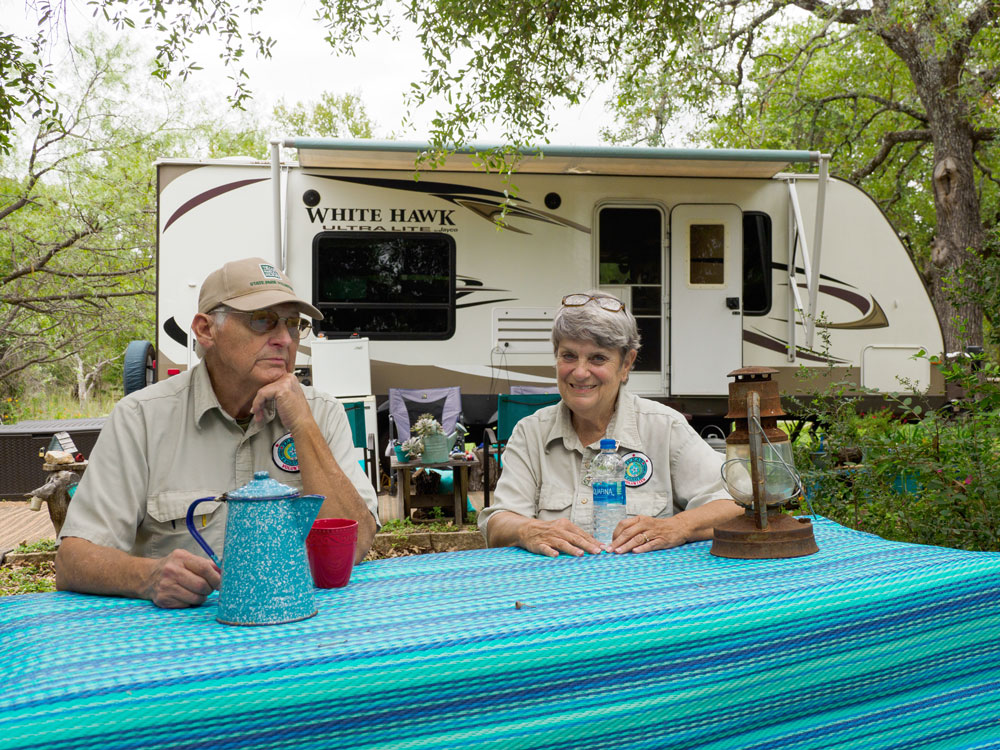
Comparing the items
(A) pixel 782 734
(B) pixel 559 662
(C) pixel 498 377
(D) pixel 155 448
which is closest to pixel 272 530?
(B) pixel 559 662

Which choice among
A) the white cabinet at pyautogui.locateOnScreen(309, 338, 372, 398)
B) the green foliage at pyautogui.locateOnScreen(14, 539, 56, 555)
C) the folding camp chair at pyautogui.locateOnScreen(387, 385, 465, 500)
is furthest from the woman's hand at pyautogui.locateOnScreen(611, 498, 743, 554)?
the white cabinet at pyautogui.locateOnScreen(309, 338, 372, 398)

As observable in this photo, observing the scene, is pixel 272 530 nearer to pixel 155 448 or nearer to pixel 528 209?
pixel 155 448

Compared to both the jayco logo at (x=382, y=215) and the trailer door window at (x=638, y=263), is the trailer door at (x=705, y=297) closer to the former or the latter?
the trailer door window at (x=638, y=263)

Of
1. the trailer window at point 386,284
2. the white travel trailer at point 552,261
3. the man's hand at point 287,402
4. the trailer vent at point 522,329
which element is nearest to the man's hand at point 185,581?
the man's hand at point 287,402

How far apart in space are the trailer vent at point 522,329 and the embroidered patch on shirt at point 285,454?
489 cm

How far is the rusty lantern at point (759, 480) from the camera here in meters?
1.71

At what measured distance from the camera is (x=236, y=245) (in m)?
6.55

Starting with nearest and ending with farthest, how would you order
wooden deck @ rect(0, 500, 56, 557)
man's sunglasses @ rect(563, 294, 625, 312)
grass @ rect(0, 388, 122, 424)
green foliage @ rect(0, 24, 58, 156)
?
man's sunglasses @ rect(563, 294, 625, 312), green foliage @ rect(0, 24, 58, 156), wooden deck @ rect(0, 500, 56, 557), grass @ rect(0, 388, 122, 424)

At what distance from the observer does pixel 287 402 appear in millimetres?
1862

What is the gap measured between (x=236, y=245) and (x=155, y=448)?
497 cm

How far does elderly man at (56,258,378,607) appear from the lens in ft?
5.90

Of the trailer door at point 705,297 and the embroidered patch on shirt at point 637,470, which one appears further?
the trailer door at point 705,297

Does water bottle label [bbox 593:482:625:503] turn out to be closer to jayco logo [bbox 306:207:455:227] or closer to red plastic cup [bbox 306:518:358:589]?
red plastic cup [bbox 306:518:358:589]

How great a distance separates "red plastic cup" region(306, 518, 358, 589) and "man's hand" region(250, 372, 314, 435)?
337 mm
